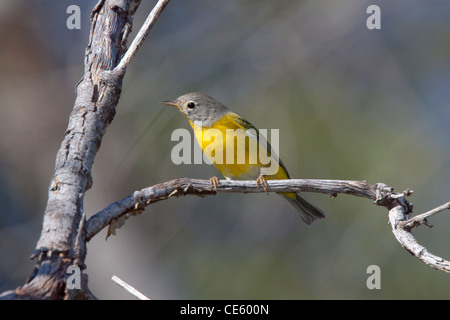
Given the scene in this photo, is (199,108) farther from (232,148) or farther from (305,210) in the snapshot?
(305,210)

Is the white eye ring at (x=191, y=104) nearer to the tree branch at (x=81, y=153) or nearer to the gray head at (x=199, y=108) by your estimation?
the gray head at (x=199, y=108)

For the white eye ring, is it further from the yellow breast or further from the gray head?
the yellow breast

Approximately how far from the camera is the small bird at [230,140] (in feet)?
14.9

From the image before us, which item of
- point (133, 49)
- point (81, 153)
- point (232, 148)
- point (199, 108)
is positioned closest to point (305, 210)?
point (232, 148)

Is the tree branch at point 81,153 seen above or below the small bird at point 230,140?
below

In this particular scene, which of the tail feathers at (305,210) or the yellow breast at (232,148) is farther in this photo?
the tail feathers at (305,210)

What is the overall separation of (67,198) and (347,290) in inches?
169

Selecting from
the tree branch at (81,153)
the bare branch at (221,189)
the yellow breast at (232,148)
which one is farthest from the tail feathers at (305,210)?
the tree branch at (81,153)

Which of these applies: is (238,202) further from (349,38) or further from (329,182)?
(329,182)

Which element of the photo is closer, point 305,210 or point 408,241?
point 408,241

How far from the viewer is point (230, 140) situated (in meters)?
4.52

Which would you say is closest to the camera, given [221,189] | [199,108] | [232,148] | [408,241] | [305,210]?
[408,241]

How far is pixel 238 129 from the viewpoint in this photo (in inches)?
189

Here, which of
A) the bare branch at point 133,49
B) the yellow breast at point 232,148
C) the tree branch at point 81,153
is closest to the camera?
the tree branch at point 81,153
